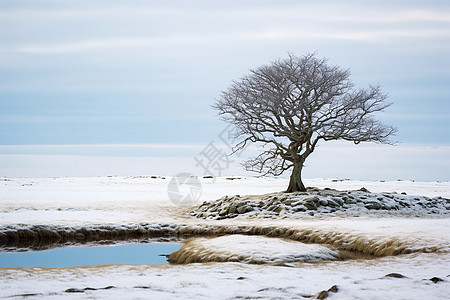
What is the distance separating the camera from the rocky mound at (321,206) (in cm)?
2423

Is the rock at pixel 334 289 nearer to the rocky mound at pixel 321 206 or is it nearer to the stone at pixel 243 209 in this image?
the rocky mound at pixel 321 206

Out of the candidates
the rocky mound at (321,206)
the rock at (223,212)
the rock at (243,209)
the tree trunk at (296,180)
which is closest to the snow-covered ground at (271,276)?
the rocky mound at (321,206)

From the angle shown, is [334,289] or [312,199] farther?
[312,199]

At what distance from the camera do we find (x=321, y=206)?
24859mm

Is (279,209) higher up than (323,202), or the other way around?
(323,202)

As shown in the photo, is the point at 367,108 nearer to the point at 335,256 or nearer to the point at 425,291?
the point at 335,256

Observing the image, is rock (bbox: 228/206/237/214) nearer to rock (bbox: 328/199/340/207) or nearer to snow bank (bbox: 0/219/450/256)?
snow bank (bbox: 0/219/450/256)

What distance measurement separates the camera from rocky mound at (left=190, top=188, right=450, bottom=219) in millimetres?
24234

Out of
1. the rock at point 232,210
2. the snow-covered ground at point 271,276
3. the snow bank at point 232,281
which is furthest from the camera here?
the rock at point 232,210

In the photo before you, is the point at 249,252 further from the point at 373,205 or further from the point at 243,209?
the point at 373,205

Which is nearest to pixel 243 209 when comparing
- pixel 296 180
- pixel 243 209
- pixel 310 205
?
pixel 243 209

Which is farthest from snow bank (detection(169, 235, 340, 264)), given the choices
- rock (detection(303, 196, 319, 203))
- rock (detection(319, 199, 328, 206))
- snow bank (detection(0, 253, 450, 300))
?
rock (detection(319, 199, 328, 206))

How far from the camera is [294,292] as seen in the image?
8266 millimetres

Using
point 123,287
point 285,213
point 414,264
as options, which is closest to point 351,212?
point 285,213
